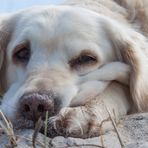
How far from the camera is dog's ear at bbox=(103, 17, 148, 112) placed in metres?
3.58

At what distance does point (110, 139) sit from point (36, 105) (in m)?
0.47

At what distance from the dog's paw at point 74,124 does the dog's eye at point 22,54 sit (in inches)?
29.5

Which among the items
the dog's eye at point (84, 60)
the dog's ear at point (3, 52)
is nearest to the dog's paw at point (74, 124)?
the dog's eye at point (84, 60)

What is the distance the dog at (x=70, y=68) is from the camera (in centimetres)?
286

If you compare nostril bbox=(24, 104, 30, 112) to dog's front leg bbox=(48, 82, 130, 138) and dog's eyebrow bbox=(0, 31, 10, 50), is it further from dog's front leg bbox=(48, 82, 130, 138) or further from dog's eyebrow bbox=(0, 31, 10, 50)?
dog's eyebrow bbox=(0, 31, 10, 50)

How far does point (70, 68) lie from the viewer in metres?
3.43

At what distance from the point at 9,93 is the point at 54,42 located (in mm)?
457

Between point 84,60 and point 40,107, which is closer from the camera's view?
point 40,107

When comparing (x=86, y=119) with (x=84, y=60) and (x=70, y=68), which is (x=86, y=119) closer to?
(x=70, y=68)

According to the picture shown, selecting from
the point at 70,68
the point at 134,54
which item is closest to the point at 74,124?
the point at 70,68

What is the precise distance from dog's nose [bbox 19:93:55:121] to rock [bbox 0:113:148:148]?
0.44 feet

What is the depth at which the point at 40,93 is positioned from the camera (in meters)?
2.87

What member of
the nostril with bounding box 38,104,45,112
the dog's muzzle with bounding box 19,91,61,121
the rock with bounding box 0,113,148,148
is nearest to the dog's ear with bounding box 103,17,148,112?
the rock with bounding box 0,113,148,148

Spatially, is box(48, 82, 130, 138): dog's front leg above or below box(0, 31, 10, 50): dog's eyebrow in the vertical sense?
below
